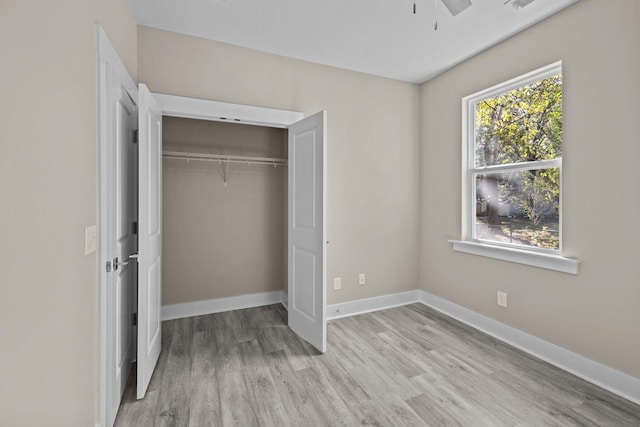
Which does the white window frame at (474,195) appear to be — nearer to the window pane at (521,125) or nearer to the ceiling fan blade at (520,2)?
the window pane at (521,125)

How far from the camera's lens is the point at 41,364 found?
43.1 inches

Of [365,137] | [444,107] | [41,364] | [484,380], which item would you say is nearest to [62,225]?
[41,364]

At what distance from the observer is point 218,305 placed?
3.54m

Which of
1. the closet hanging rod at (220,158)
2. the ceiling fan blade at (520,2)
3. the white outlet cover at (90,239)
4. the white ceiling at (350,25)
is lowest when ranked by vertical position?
the white outlet cover at (90,239)

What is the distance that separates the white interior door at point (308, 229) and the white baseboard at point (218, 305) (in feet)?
2.53

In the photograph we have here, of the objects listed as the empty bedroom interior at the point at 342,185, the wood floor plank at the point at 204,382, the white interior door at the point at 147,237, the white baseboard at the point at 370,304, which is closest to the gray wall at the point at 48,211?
the empty bedroom interior at the point at 342,185

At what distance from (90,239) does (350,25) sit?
95.3 inches

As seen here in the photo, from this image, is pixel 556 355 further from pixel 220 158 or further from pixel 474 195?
pixel 220 158

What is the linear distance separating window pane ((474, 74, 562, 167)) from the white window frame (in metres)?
0.05

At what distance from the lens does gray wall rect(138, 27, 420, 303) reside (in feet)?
9.07

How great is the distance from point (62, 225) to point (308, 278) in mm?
1891

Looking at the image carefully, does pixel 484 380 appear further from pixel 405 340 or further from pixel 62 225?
pixel 62 225

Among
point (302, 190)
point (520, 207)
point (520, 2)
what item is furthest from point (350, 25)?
point (520, 207)

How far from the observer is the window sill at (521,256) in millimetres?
2367
